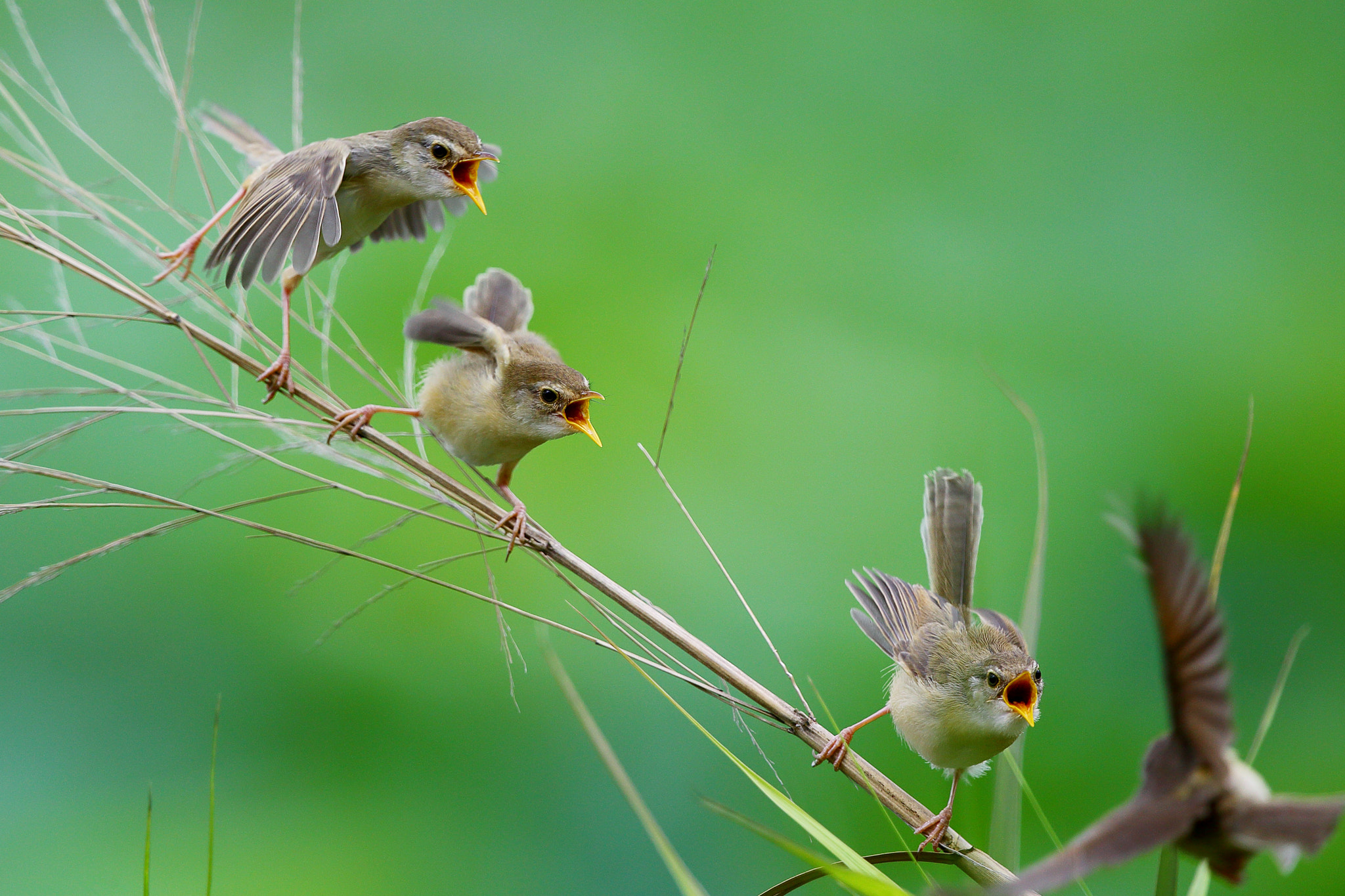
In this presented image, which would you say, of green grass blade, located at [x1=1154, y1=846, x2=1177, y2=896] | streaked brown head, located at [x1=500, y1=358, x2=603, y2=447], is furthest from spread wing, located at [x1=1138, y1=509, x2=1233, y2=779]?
streaked brown head, located at [x1=500, y1=358, x2=603, y2=447]

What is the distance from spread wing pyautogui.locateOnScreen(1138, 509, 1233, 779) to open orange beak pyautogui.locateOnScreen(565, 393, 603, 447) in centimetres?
107

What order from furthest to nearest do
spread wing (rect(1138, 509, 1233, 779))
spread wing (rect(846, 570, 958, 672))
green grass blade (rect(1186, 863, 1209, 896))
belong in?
spread wing (rect(846, 570, 958, 672)), green grass blade (rect(1186, 863, 1209, 896)), spread wing (rect(1138, 509, 1233, 779))

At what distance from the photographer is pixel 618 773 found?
64 cm

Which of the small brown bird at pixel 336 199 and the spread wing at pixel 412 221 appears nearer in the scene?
the small brown bird at pixel 336 199

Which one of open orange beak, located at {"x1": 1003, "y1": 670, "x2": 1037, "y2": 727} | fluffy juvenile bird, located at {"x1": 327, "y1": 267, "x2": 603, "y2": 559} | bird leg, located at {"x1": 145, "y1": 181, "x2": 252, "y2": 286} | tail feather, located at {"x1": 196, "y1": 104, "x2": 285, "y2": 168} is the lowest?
open orange beak, located at {"x1": 1003, "y1": 670, "x2": 1037, "y2": 727}

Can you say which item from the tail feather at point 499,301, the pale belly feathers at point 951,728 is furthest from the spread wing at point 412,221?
the pale belly feathers at point 951,728

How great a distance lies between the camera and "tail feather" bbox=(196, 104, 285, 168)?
1.81 metres

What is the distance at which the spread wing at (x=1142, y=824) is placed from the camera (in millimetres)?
554

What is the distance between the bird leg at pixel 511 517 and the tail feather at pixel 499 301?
252mm

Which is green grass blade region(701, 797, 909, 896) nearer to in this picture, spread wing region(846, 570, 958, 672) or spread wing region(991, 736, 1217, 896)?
spread wing region(991, 736, 1217, 896)

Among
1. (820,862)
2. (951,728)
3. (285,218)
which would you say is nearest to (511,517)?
(285,218)

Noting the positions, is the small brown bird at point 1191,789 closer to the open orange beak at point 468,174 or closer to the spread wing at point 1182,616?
the spread wing at point 1182,616

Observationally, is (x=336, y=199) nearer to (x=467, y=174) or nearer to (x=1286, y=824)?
(x=467, y=174)

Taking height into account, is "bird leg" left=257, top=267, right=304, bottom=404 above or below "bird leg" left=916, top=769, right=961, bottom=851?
above
